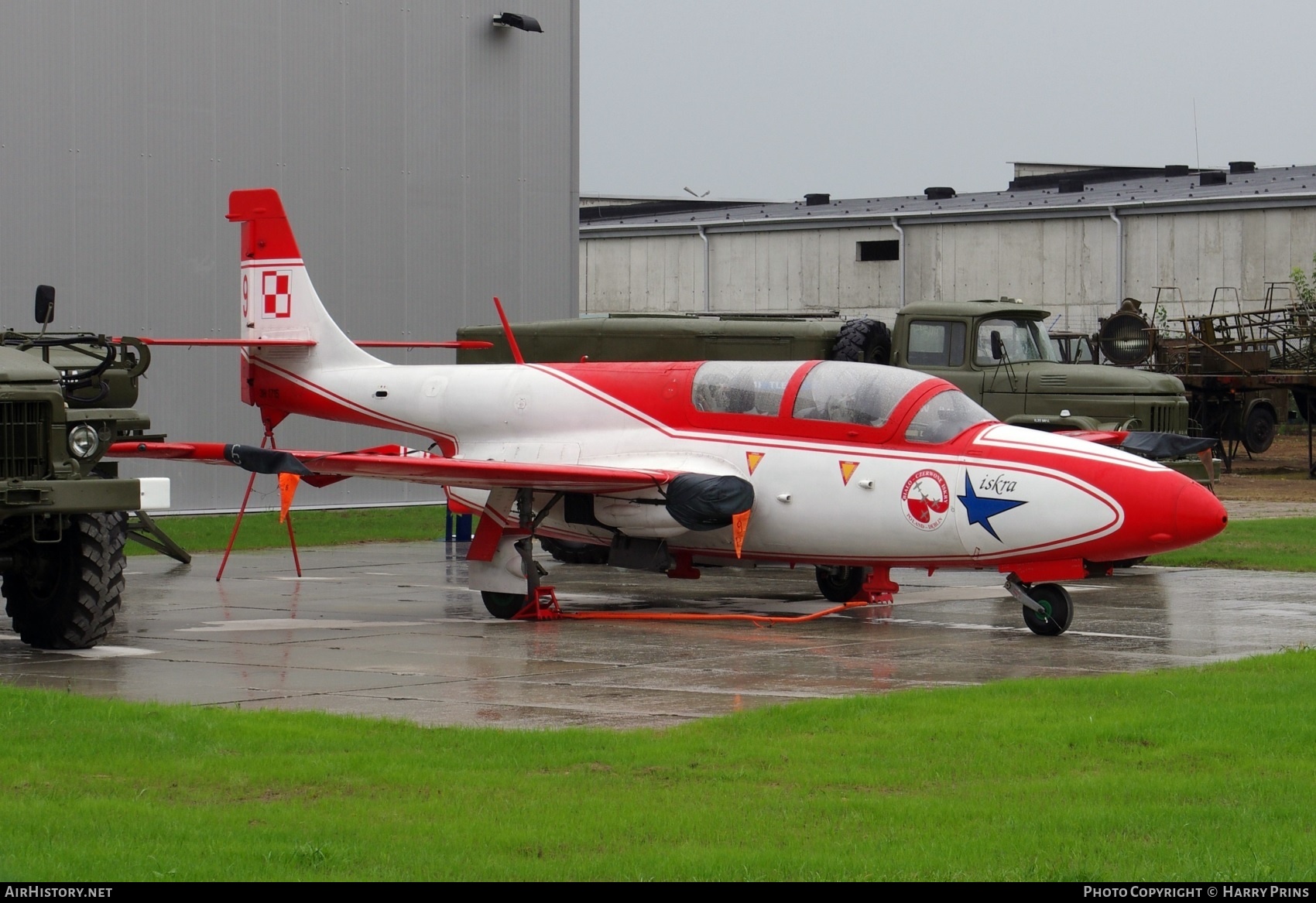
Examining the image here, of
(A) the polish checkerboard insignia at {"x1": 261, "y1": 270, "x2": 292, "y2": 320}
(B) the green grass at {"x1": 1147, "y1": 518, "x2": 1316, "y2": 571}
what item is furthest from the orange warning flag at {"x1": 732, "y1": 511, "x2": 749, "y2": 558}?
(B) the green grass at {"x1": 1147, "y1": 518, "x2": 1316, "y2": 571}

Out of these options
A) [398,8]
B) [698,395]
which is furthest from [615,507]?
[398,8]

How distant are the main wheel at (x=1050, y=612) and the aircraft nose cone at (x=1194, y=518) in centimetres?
108

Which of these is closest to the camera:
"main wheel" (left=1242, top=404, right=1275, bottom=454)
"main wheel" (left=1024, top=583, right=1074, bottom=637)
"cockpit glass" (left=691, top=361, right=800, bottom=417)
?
"main wheel" (left=1024, top=583, right=1074, bottom=637)

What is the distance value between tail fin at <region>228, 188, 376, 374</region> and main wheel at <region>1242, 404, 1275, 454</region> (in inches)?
1032

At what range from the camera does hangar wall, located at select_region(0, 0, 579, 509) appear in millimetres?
23125

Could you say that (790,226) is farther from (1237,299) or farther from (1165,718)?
(1165,718)

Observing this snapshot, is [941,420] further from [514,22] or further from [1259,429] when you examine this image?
[1259,429]

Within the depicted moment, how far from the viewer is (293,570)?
18781mm

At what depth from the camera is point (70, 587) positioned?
466 inches

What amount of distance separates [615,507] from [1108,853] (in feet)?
30.0

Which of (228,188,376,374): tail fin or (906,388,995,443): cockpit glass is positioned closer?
(906,388,995,443): cockpit glass

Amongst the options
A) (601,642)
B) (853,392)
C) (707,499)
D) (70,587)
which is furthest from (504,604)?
(70,587)

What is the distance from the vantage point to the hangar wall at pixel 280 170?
75.9ft

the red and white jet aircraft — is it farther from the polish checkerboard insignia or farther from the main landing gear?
the polish checkerboard insignia
